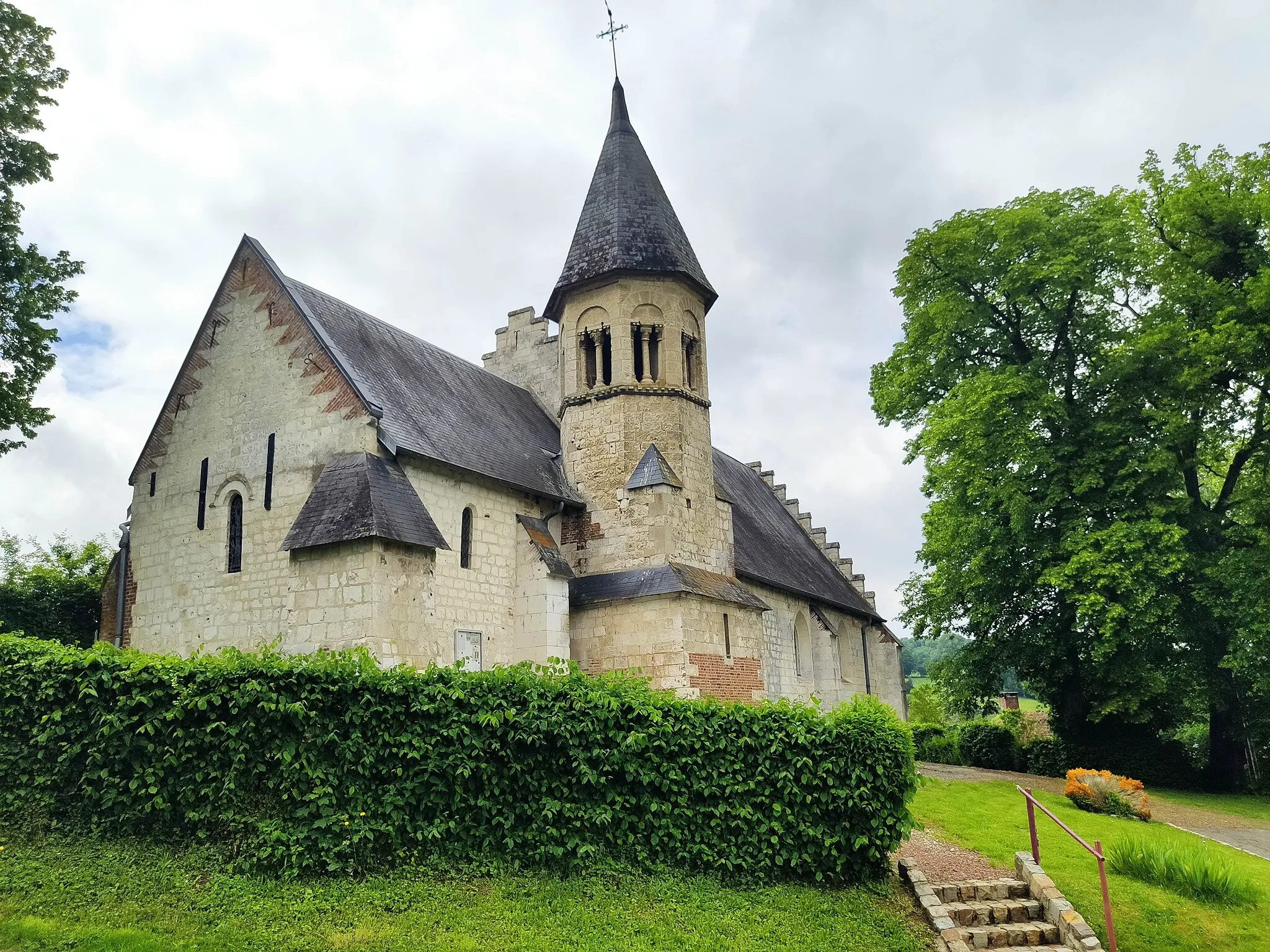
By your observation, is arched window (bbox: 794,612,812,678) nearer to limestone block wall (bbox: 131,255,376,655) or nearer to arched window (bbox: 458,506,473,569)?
arched window (bbox: 458,506,473,569)

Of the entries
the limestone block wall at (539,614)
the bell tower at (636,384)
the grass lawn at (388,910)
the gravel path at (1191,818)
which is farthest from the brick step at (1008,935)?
the bell tower at (636,384)

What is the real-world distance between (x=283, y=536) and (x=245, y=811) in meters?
8.82

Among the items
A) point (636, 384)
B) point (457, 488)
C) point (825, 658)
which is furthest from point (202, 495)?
point (825, 658)

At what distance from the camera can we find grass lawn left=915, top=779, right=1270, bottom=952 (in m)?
11.5

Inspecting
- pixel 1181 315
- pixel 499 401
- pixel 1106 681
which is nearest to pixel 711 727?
pixel 499 401

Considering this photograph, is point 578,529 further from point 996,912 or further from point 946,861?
point 996,912

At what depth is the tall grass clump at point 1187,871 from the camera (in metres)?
12.6

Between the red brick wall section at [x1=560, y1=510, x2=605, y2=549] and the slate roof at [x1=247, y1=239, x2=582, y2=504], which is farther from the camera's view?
the red brick wall section at [x1=560, y1=510, x2=605, y2=549]

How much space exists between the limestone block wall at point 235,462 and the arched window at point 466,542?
2851 millimetres

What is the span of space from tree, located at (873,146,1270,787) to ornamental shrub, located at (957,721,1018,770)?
10.7 feet

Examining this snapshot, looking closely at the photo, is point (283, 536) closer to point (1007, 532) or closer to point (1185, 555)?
point (1007, 532)

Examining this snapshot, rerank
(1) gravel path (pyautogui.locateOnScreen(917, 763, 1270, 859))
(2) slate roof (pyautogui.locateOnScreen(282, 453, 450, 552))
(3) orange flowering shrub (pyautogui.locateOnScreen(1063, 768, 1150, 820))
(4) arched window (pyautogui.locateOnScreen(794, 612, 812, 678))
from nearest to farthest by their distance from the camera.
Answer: (2) slate roof (pyautogui.locateOnScreen(282, 453, 450, 552)) → (1) gravel path (pyautogui.locateOnScreen(917, 763, 1270, 859)) → (3) orange flowering shrub (pyautogui.locateOnScreen(1063, 768, 1150, 820)) → (4) arched window (pyautogui.locateOnScreen(794, 612, 812, 678))

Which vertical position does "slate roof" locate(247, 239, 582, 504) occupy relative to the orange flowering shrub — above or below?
above

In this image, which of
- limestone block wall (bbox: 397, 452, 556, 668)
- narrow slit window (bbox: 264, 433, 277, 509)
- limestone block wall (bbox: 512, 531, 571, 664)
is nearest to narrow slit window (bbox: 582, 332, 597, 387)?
limestone block wall (bbox: 397, 452, 556, 668)
